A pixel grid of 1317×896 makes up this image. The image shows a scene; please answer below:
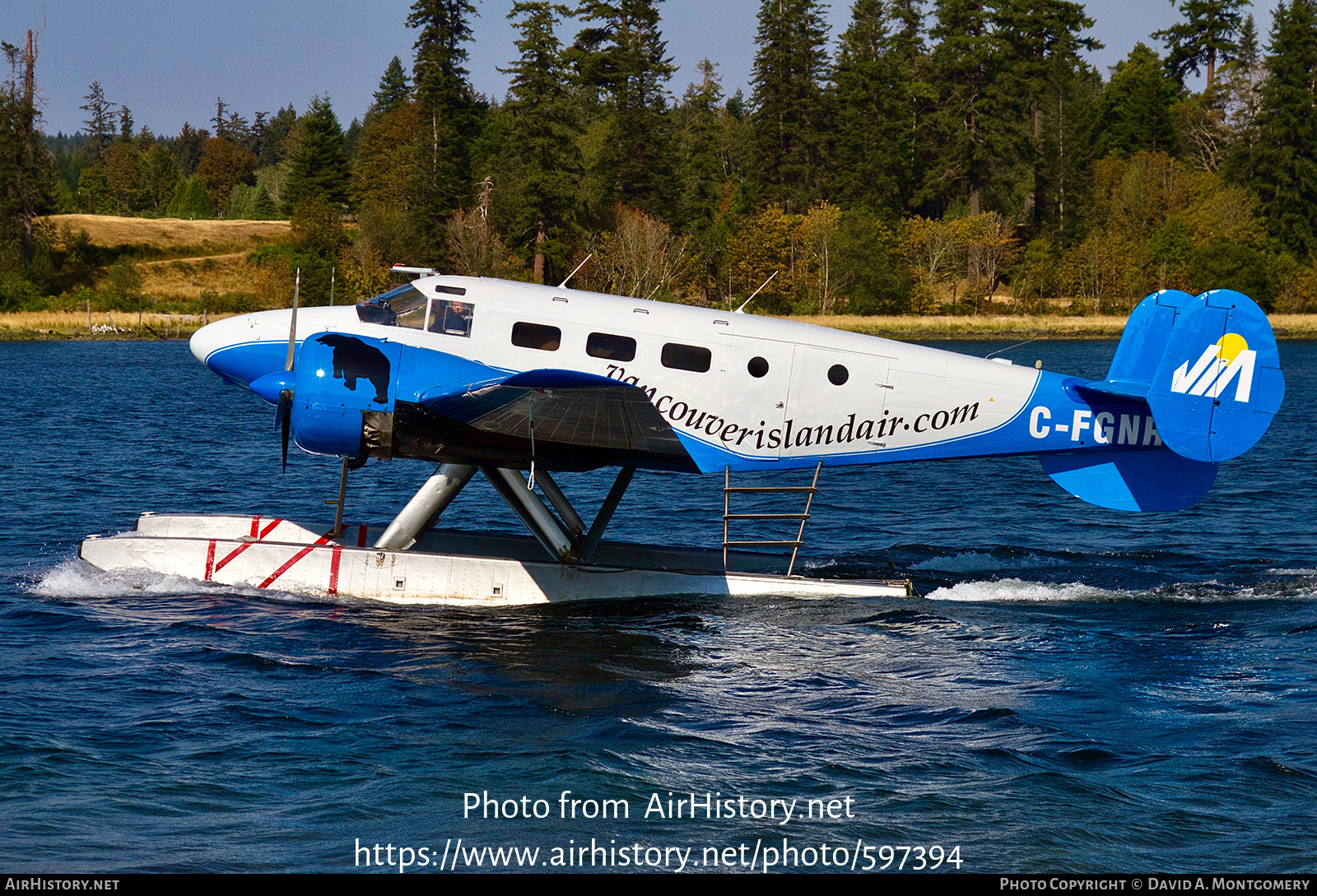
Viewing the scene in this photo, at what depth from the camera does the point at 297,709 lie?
12188 mm

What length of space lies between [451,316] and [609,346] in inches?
85.7

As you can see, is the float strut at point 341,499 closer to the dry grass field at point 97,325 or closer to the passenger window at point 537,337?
the passenger window at point 537,337

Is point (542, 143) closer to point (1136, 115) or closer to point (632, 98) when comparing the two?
point (632, 98)

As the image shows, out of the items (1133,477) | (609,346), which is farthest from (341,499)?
(1133,477)

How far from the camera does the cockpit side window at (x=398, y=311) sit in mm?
→ 15305

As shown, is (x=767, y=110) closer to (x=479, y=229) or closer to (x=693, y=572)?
(x=479, y=229)

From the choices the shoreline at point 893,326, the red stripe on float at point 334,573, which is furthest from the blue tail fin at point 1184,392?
the shoreline at point 893,326

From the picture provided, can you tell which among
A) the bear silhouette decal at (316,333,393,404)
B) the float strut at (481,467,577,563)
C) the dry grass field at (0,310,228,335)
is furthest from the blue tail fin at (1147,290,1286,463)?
the dry grass field at (0,310,228,335)

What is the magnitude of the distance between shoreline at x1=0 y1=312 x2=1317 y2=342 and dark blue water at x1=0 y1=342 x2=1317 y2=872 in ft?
204

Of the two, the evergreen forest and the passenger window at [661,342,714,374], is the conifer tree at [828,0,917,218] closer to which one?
the evergreen forest

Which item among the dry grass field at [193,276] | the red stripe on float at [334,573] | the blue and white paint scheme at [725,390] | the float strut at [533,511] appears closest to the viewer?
the blue and white paint scheme at [725,390]

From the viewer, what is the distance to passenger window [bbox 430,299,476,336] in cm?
1534

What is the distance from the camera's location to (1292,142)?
326 ft

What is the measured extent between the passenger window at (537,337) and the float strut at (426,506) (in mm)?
2290
